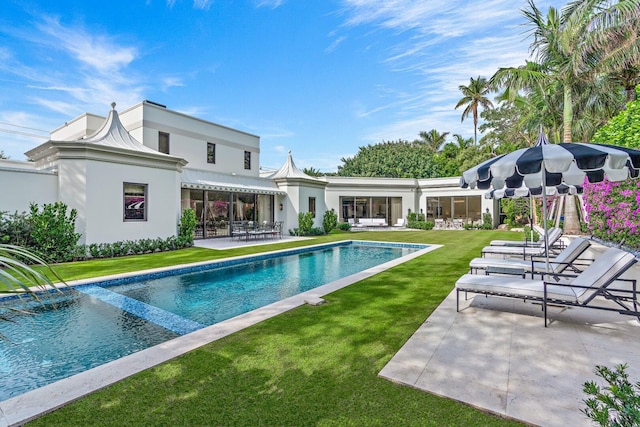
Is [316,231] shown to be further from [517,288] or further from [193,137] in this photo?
[517,288]

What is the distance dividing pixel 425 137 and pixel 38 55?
51.7m

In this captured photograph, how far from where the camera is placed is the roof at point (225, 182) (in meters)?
20.2

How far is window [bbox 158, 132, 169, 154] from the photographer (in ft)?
72.3

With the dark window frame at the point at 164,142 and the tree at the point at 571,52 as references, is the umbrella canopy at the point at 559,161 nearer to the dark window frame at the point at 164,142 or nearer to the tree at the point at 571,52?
the tree at the point at 571,52

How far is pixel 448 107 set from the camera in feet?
145

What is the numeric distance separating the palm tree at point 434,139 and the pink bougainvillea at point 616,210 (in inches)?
1601

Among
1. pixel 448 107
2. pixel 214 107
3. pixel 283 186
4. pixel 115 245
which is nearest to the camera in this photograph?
pixel 115 245

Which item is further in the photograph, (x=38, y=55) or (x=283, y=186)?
(x=283, y=186)

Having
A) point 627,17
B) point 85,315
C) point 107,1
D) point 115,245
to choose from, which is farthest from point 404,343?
point 107,1

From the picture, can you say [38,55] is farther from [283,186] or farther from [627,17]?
[627,17]

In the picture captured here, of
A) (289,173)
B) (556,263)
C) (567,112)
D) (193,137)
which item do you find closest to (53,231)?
(193,137)

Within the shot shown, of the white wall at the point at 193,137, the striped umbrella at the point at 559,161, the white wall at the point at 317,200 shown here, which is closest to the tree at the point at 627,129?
the striped umbrella at the point at 559,161

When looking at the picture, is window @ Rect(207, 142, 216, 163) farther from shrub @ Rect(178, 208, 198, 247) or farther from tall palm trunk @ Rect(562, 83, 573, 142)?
tall palm trunk @ Rect(562, 83, 573, 142)

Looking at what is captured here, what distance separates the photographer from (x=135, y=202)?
16203mm
